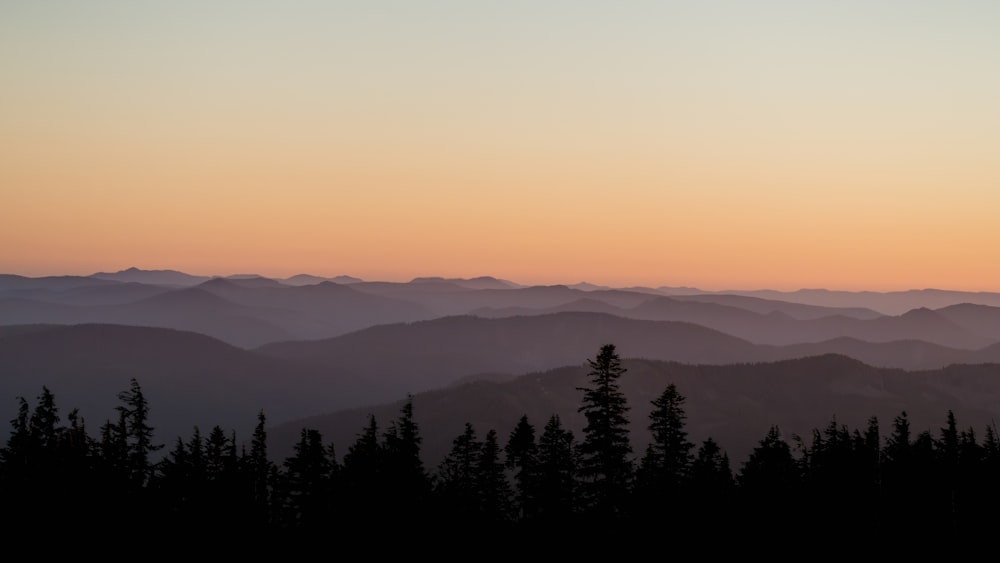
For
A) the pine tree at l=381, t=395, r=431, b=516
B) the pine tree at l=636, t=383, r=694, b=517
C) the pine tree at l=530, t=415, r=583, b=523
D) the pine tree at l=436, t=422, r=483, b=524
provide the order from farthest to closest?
1. the pine tree at l=436, t=422, r=483, b=524
2. the pine tree at l=381, t=395, r=431, b=516
3. the pine tree at l=530, t=415, r=583, b=523
4. the pine tree at l=636, t=383, r=694, b=517

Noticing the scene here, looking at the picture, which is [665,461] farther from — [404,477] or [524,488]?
[524,488]

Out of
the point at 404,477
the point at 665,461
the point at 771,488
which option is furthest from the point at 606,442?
the point at 771,488

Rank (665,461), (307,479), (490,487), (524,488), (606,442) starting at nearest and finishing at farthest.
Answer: (606,442)
(665,461)
(307,479)
(524,488)
(490,487)

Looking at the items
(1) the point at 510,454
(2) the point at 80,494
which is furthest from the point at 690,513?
(2) the point at 80,494

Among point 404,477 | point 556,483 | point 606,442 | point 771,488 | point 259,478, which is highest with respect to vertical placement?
point 606,442

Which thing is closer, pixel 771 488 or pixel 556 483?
pixel 556 483

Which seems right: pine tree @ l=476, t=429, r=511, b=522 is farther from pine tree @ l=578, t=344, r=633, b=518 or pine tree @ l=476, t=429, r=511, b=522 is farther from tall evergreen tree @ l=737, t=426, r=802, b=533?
pine tree @ l=578, t=344, r=633, b=518

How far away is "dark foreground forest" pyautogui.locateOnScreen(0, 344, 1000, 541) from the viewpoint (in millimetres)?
43656

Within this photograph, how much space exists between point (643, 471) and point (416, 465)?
17293mm

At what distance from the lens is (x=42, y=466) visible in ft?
154

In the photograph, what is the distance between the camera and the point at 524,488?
211 ft

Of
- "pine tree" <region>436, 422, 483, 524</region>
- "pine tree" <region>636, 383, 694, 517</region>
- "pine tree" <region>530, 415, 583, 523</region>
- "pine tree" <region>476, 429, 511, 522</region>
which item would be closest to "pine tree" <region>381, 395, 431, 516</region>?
"pine tree" <region>436, 422, 483, 524</region>

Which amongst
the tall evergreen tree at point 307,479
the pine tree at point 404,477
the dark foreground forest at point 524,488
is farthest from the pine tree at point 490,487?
the tall evergreen tree at point 307,479

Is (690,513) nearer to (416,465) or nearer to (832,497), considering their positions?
(832,497)
